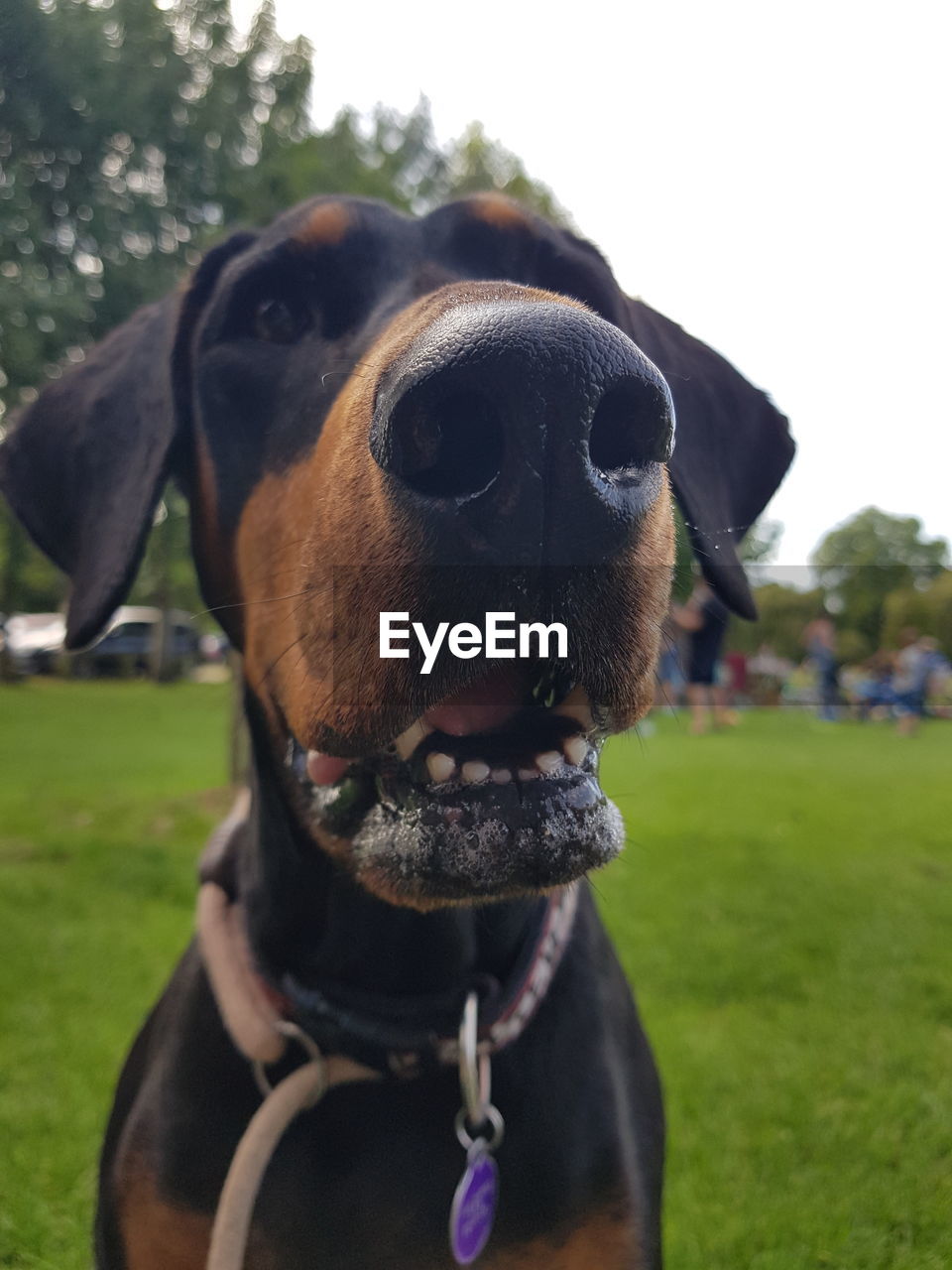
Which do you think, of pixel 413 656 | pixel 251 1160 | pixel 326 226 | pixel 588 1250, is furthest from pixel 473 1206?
Result: pixel 326 226

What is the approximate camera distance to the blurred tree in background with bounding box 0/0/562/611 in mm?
3645

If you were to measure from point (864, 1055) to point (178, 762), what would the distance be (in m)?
7.62

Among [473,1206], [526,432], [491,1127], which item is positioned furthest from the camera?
[491,1127]

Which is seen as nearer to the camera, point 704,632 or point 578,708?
point 578,708

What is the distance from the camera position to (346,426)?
1.21m

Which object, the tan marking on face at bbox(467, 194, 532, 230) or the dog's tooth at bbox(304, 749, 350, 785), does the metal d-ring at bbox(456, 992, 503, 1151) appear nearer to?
the dog's tooth at bbox(304, 749, 350, 785)

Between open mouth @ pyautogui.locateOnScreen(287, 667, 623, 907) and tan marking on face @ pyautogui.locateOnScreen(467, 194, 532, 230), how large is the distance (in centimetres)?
118

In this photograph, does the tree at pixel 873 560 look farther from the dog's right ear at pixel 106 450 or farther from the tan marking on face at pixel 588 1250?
the dog's right ear at pixel 106 450

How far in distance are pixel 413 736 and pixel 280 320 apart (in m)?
1.03

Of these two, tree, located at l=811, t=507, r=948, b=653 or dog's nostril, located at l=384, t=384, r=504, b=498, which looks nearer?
dog's nostril, located at l=384, t=384, r=504, b=498

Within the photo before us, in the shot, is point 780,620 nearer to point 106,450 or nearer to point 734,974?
point 106,450

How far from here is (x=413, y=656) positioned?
1.03 meters
